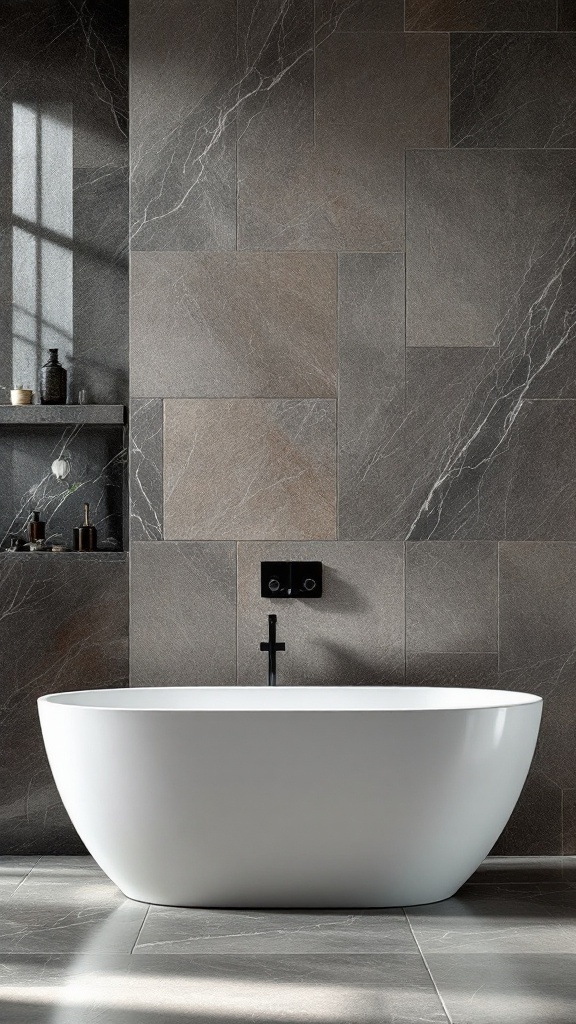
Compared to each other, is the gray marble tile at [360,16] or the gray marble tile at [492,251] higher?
the gray marble tile at [360,16]

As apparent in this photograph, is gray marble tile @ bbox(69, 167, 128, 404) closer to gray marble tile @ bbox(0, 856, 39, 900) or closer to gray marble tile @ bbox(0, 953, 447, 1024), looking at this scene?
gray marble tile @ bbox(0, 856, 39, 900)

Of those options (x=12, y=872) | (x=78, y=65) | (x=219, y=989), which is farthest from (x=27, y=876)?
(x=78, y=65)

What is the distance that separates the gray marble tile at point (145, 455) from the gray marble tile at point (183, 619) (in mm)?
148

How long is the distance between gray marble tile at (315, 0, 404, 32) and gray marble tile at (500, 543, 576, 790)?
6.03 ft

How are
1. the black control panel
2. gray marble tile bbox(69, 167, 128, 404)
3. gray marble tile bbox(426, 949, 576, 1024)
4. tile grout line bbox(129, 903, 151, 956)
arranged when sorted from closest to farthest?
gray marble tile bbox(426, 949, 576, 1024)
tile grout line bbox(129, 903, 151, 956)
the black control panel
gray marble tile bbox(69, 167, 128, 404)

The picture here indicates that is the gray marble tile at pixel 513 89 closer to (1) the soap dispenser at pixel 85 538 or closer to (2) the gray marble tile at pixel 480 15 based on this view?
(2) the gray marble tile at pixel 480 15

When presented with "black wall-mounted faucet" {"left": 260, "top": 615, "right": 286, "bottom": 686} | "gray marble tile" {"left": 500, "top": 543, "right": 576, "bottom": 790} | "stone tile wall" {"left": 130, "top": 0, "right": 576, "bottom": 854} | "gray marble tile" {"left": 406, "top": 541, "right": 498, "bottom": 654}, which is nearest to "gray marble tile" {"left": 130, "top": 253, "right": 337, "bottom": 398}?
"stone tile wall" {"left": 130, "top": 0, "right": 576, "bottom": 854}

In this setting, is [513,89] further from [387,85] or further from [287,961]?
[287,961]

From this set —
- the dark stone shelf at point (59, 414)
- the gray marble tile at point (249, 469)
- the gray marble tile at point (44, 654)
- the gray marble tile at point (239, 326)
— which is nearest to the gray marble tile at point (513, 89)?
the gray marble tile at point (239, 326)

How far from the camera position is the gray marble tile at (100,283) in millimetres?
3797

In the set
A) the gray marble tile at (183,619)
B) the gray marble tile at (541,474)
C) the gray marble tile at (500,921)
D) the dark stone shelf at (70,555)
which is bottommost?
the gray marble tile at (500,921)

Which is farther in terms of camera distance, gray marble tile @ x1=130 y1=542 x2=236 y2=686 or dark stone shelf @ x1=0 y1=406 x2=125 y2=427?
dark stone shelf @ x1=0 y1=406 x2=125 y2=427

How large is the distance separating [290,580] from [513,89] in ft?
6.06

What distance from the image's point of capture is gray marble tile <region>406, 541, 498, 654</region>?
3512 mm
